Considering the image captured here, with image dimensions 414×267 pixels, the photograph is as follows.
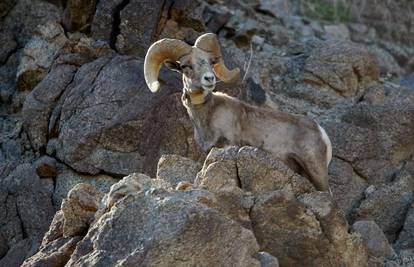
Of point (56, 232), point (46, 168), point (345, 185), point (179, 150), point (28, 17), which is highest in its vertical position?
point (56, 232)

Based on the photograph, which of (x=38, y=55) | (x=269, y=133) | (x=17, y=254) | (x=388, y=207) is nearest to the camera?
(x=269, y=133)

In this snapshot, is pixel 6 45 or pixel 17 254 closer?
pixel 17 254

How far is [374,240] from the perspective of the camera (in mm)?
11828

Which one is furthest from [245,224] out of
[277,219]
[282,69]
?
[282,69]

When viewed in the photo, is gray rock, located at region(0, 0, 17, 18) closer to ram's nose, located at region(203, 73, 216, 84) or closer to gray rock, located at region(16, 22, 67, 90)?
gray rock, located at region(16, 22, 67, 90)

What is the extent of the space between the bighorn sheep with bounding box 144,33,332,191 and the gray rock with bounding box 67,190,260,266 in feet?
13.3

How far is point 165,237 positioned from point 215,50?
18.5 feet

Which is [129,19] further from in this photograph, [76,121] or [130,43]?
[76,121]

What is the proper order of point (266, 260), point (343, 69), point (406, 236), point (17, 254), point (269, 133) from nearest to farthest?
point (266, 260) < point (269, 133) < point (406, 236) < point (17, 254) < point (343, 69)

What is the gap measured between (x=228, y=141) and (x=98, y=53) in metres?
5.34

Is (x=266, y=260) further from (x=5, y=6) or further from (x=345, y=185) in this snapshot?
(x=5, y=6)

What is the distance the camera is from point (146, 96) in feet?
54.4

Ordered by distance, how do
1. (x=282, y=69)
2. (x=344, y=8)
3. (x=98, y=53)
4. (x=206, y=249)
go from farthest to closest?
1. (x=344, y=8)
2. (x=282, y=69)
3. (x=98, y=53)
4. (x=206, y=249)

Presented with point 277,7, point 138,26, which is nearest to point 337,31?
point 277,7
